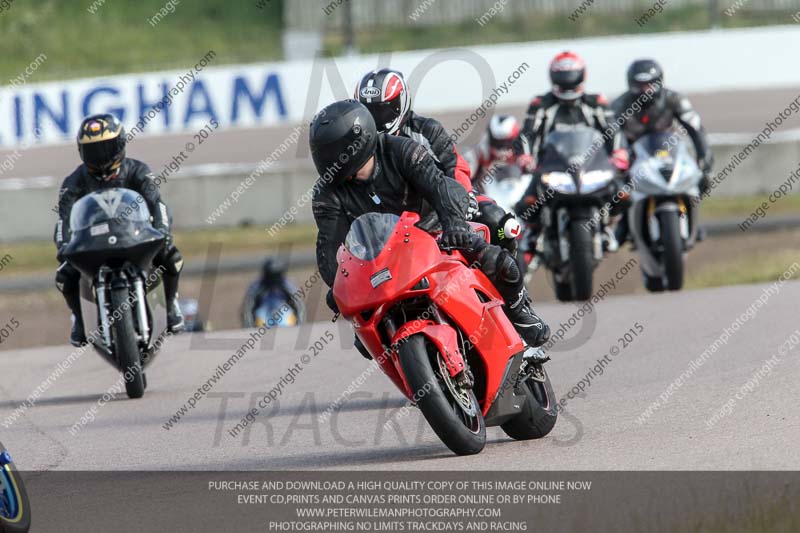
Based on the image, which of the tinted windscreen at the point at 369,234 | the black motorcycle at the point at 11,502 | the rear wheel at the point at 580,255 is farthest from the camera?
the rear wheel at the point at 580,255

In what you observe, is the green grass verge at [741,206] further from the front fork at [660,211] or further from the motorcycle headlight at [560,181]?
the motorcycle headlight at [560,181]

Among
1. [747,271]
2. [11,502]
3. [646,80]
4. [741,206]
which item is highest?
[11,502]

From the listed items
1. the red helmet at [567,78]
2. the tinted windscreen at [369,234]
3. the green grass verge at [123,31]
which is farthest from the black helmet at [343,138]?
the green grass verge at [123,31]

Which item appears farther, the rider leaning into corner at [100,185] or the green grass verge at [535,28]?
the green grass verge at [535,28]

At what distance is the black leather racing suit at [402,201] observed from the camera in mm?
7090

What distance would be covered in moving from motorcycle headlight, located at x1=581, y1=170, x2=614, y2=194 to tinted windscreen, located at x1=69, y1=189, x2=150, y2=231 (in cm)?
437

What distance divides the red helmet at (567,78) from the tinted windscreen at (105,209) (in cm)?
503

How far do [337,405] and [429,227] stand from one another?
2.63 meters

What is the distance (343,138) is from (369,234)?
1.68 ft

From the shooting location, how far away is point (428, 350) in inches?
261

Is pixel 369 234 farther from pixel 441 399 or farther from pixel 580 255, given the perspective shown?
pixel 580 255

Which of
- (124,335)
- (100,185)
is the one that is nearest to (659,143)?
(100,185)

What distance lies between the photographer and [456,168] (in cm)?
→ 840

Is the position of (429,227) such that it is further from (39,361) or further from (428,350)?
(39,361)
